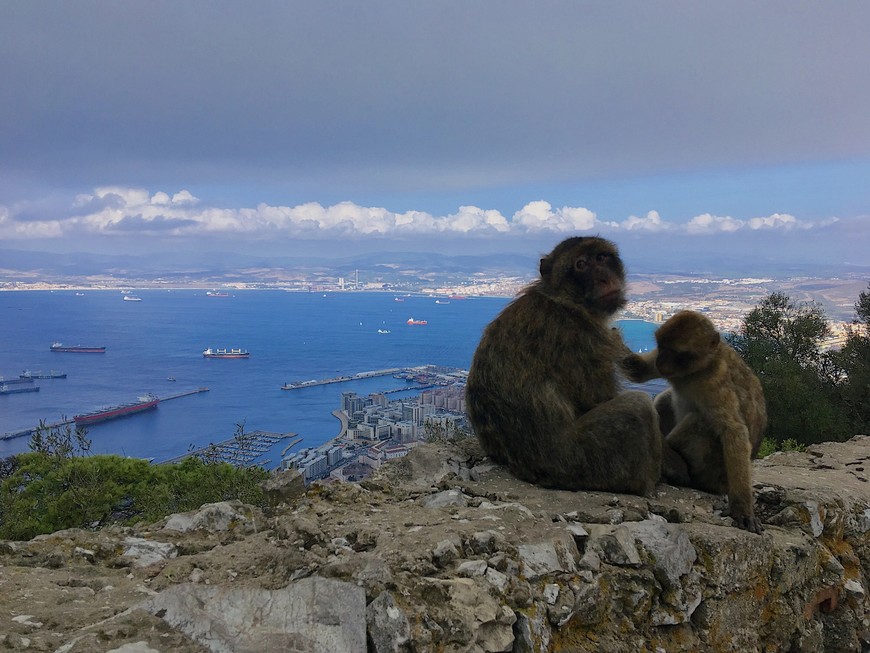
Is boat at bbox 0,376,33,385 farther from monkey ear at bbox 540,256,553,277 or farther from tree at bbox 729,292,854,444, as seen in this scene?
monkey ear at bbox 540,256,553,277

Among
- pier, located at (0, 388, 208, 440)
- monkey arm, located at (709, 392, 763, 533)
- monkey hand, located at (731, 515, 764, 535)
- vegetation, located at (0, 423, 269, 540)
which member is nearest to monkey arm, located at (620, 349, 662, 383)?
monkey arm, located at (709, 392, 763, 533)

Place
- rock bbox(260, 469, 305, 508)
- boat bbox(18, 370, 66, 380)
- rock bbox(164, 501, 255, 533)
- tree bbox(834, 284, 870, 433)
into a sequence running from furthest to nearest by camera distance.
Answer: boat bbox(18, 370, 66, 380), tree bbox(834, 284, 870, 433), rock bbox(260, 469, 305, 508), rock bbox(164, 501, 255, 533)

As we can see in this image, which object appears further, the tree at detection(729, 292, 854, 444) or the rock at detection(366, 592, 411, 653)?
the tree at detection(729, 292, 854, 444)

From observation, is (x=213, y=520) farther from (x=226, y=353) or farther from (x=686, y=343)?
(x=226, y=353)

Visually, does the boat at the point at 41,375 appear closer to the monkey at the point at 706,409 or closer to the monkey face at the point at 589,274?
the monkey face at the point at 589,274

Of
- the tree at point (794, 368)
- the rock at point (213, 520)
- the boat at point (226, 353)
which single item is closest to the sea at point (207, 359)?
the boat at point (226, 353)
